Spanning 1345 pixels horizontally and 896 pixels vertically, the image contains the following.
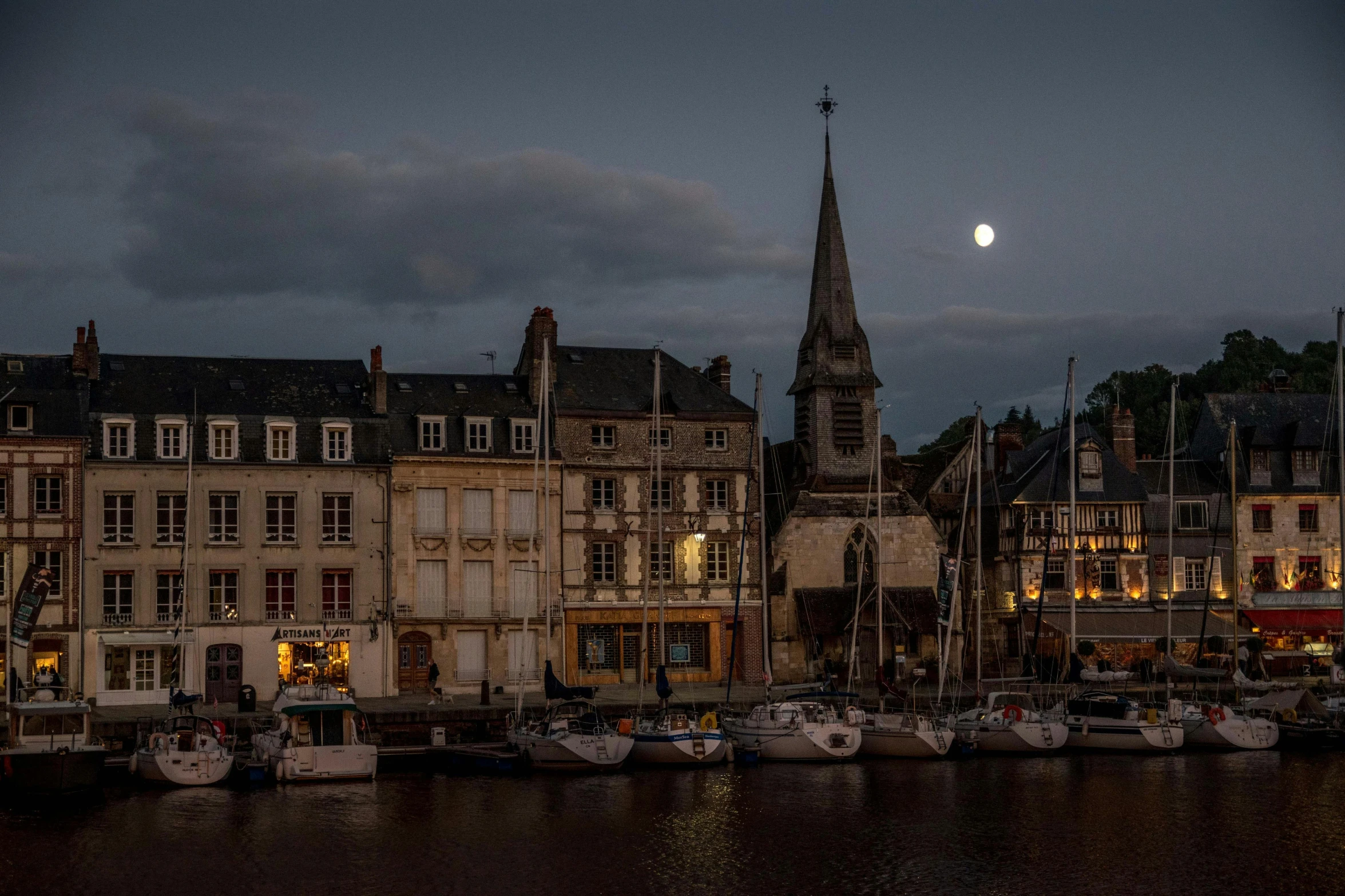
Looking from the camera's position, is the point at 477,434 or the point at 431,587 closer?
the point at 431,587

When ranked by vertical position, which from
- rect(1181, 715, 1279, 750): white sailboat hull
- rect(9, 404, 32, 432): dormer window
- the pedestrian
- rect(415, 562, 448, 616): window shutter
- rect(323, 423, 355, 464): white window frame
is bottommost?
rect(1181, 715, 1279, 750): white sailboat hull

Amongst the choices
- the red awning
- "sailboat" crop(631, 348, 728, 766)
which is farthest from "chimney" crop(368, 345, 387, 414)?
the red awning

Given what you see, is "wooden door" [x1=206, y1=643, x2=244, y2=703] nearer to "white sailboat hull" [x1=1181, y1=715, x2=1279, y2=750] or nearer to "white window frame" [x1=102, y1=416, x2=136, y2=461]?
"white window frame" [x1=102, y1=416, x2=136, y2=461]

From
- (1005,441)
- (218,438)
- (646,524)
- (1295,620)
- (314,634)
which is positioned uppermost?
(1005,441)

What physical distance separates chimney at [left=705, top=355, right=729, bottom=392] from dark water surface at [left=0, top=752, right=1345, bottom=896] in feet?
76.4

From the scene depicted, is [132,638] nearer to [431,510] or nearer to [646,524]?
[431,510]

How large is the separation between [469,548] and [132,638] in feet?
36.4

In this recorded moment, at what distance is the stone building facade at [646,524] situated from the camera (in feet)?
180

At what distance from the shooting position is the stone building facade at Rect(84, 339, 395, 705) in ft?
164

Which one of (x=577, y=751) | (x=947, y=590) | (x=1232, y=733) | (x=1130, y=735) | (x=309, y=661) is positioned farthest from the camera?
(x=309, y=661)

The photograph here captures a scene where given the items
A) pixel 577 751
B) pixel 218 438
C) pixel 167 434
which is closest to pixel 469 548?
pixel 218 438

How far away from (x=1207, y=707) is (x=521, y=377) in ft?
85.1

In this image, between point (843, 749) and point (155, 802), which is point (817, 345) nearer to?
point (843, 749)

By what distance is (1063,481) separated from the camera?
202ft
